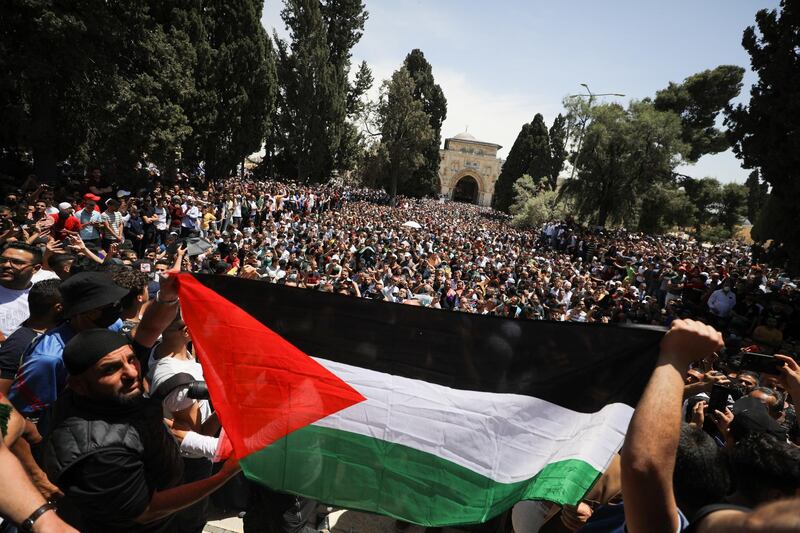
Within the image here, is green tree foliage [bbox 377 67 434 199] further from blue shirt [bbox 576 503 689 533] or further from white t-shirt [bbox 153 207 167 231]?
blue shirt [bbox 576 503 689 533]

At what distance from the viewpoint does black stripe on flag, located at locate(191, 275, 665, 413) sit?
81.6 inches

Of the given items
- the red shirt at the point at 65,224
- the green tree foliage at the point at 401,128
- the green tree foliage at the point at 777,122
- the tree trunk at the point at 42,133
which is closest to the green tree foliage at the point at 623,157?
the green tree foliage at the point at 777,122

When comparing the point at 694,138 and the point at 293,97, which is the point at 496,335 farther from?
the point at 694,138

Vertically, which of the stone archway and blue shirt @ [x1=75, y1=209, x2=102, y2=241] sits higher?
the stone archway

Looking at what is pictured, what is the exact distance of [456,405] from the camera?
2287 mm

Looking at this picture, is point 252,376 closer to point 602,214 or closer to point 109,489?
point 109,489

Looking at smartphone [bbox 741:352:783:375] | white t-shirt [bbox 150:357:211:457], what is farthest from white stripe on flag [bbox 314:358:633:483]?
white t-shirt [bbox 150:357:211:457]

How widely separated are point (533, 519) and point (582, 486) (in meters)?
0.50

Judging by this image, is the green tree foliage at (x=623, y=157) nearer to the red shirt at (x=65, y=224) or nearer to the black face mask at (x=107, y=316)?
the red shirt at (x=65, y=224)

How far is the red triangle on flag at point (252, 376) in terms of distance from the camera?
7.30ft

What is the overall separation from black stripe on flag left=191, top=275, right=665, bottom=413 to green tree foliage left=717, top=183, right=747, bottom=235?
46429 mm

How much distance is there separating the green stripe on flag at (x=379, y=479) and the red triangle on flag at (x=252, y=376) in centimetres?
12

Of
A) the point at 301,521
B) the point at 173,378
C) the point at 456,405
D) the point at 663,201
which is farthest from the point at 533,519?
the point at 663,201

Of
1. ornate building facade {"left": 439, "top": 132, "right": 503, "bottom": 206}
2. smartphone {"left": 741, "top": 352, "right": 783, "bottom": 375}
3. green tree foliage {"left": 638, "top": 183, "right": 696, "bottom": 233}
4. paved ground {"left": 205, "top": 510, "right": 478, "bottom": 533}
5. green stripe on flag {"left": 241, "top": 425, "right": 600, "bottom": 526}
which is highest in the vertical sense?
ornate building facade {"left": 439, "top": 132, "right": 503, "bottom": 206}
